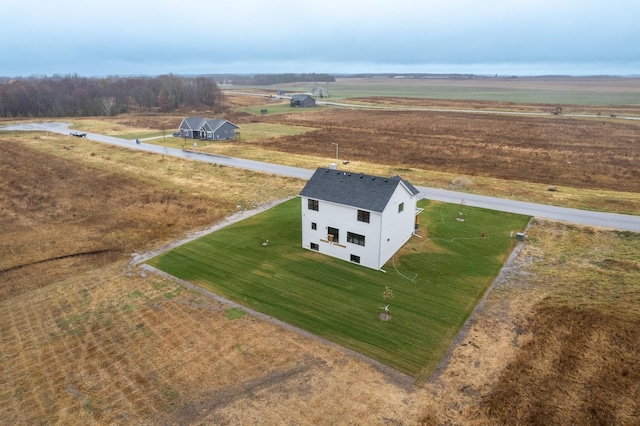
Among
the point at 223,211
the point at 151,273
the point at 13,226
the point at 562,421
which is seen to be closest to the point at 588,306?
the point at 562,421

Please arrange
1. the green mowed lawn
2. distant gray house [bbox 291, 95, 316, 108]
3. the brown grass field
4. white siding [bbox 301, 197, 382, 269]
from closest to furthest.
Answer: the brown grass field
the green mowed lawn
white siding [bbox 301, 197, 382, 269]
distant gray house [bbox 291, 95, 316, 108]

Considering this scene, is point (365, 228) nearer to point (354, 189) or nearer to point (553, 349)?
point (354, 189)

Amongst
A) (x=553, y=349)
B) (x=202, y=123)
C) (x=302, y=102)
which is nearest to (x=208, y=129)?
(x=202, y=123)

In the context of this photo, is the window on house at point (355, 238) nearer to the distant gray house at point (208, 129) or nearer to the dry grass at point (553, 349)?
the dry grass at point (553, 349)

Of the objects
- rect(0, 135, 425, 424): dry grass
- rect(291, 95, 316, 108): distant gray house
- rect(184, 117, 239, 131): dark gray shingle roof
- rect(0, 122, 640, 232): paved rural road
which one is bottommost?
rect(0, 135, 425, 424): dry grass

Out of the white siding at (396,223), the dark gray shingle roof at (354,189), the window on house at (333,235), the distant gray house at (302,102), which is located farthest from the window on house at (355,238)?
the distant gray house at (302,102)

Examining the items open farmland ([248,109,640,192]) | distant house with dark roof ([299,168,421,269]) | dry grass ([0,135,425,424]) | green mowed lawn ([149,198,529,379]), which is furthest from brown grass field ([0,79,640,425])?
open farmland ([248,109,640,192])

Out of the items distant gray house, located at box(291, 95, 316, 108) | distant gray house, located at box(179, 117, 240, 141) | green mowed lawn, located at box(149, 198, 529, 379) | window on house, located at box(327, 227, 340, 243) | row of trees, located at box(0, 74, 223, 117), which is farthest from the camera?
distant gray house, located at box(291, 95, 316, 108)

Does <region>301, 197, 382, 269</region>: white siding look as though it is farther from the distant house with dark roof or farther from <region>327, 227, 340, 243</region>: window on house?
<region>327, 227, 340, 243</region>: window on house
